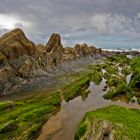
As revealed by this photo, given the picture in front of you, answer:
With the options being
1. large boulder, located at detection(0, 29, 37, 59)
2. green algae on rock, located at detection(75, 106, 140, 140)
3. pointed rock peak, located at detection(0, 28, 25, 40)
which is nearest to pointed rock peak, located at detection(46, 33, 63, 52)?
large boulder, located at detection(0, 29, 37, 59)

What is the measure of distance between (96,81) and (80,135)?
43332 millimetres

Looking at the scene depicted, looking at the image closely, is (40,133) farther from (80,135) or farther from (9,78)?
(9,78)

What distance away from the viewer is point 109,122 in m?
29.7

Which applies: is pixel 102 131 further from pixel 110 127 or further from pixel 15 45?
pixel 15 45

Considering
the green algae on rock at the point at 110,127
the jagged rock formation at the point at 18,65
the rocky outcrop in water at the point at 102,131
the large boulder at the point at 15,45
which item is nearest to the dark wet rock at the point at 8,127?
the green algae on rock at the point at 110,127

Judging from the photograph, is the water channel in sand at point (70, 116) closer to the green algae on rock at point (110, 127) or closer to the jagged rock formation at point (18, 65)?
the green algae on rock at point (110, 127)

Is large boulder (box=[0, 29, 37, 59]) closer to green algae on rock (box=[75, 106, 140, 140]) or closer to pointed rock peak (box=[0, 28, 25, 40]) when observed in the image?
pointed rock peak (box=[0, 28, 25, 40])

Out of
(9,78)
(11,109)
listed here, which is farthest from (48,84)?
(11,109)

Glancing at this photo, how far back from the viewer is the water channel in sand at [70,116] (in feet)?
114

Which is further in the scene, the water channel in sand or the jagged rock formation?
the jagged rock formation

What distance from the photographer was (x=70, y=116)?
1668 inches

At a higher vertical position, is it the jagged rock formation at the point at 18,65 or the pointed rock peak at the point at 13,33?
the pointed rock peak at the point at 13,33

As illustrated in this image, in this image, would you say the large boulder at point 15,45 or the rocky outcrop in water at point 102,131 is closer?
the rocky outcrop in water at point 102,131

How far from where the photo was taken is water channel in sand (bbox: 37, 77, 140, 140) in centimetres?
3472
